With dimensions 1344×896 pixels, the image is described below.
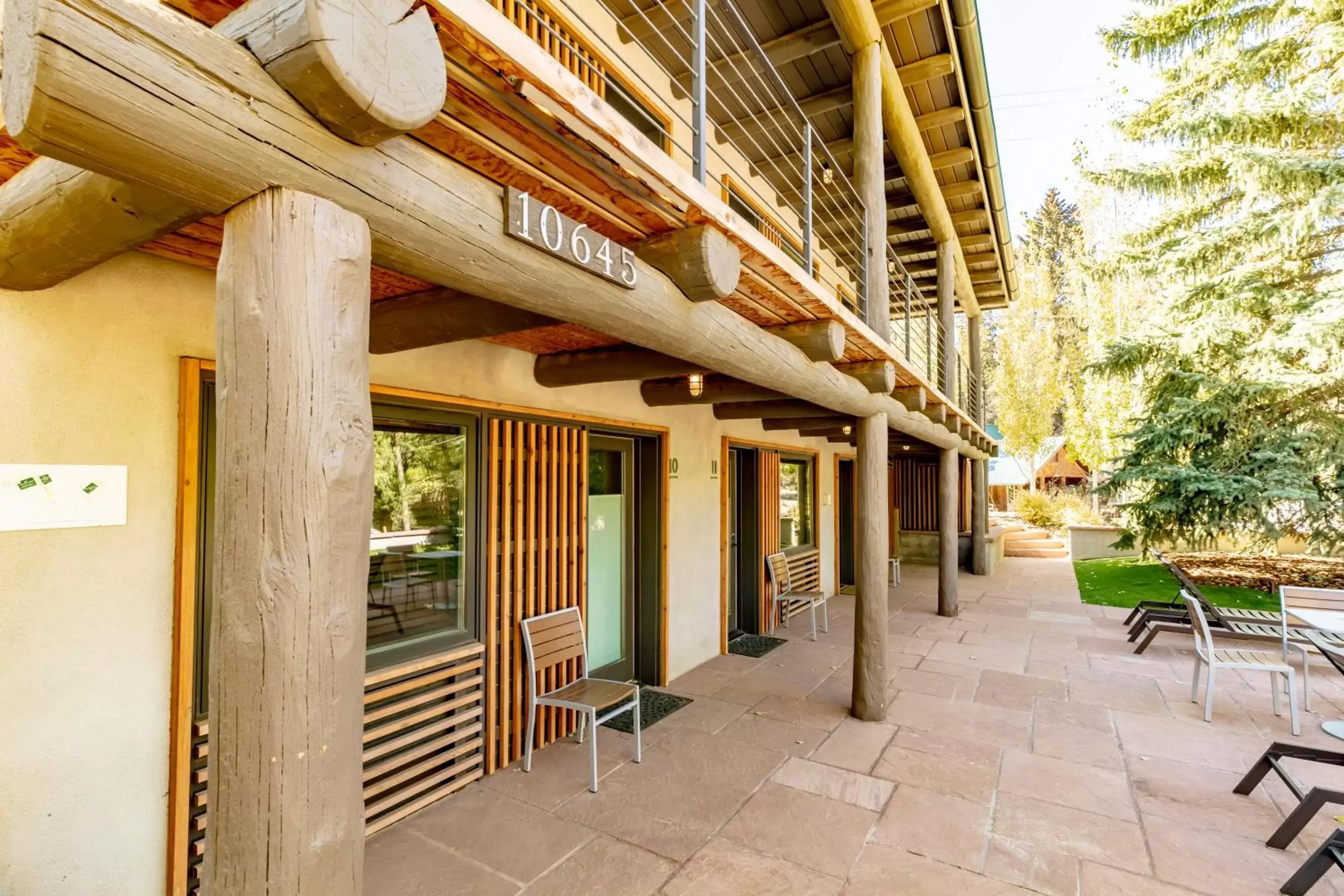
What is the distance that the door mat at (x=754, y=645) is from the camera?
6.43m

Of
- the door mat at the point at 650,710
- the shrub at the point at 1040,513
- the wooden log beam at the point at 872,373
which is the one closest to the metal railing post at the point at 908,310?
the wooden log beam at the point at 872,373

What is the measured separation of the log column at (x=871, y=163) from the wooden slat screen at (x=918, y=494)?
9.86 meters

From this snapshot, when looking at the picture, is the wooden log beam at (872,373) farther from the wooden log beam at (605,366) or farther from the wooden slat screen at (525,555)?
the wooden slat screen at (525,555)

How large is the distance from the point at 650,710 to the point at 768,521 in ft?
10.8

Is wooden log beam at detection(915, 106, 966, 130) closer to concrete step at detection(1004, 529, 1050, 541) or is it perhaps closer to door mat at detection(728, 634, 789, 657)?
door mat at detection(728, 634, 789, 657)

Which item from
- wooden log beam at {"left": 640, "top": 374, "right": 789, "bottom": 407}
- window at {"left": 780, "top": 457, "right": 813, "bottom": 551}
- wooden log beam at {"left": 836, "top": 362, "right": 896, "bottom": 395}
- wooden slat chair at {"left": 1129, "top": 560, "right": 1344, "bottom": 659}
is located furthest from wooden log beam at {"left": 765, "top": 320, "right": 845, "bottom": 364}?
window at {"left": 780, "top": 457, "right": 813, "bottom": 551}

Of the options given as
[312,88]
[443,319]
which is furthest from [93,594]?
[312,88]

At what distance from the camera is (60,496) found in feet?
7.02

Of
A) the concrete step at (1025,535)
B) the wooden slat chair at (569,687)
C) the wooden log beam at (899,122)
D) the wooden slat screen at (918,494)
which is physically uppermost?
the wooden log beam at (899,122)

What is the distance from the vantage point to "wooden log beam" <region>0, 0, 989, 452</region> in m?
0.88

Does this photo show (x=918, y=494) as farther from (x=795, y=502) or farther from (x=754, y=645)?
(x=754, y=645)

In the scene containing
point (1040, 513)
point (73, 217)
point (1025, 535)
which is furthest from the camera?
point (1040, 513)

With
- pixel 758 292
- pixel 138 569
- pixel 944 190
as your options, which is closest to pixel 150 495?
pixel 138 569

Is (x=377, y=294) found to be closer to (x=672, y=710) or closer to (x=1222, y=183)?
(x=672, y=710)
